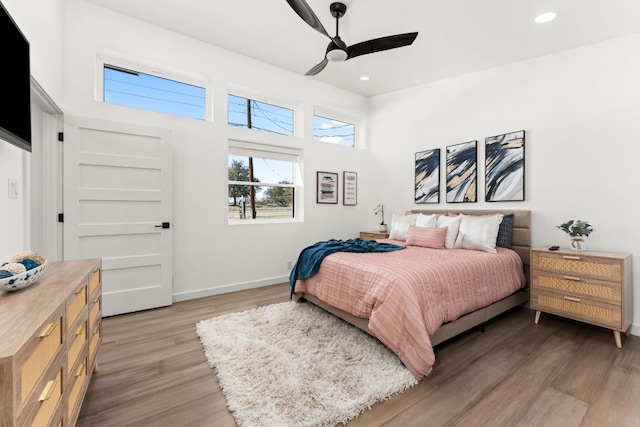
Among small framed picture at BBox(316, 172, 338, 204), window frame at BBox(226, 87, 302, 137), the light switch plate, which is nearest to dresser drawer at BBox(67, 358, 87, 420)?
the light switch plate

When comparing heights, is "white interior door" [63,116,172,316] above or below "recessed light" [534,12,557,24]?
below

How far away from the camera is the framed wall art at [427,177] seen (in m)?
4.27

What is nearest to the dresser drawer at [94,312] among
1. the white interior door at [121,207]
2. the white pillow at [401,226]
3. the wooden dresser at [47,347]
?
the wooden dresser at [47,347]

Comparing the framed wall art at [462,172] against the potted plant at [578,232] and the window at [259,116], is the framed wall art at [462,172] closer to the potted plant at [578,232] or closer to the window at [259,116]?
the potted plant at [578,232]

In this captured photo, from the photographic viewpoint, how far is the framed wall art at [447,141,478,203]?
3.89 metres

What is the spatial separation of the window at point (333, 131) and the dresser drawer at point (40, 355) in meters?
4.01

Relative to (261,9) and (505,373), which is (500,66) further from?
(505,373)

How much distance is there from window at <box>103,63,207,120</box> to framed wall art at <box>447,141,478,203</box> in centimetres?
337

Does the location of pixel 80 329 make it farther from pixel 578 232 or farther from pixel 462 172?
pixel 462 172

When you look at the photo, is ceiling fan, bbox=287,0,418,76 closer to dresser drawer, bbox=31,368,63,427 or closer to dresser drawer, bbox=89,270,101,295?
dresser drawer, bbox=89,270,101,295

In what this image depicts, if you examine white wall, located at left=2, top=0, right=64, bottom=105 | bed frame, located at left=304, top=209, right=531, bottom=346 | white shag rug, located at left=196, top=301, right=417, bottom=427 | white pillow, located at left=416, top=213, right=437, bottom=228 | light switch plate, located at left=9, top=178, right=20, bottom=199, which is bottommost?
white shag rug, located at left=196, top=301, right=417, bottom=427

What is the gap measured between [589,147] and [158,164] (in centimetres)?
453

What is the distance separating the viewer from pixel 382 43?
2.69m

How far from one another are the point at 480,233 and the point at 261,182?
9.39 ft
